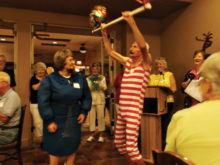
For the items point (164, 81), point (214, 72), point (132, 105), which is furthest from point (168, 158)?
point (164, 81)

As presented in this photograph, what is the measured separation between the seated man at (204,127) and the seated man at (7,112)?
73.3 inches

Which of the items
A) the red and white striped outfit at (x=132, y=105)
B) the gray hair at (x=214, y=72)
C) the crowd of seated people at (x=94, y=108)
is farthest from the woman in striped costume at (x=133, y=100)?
the gray hair at (x=214, y=72)

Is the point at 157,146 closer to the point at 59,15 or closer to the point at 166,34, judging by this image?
the point at 166,34

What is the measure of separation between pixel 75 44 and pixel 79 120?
6.85m

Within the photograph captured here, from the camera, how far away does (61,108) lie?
1896mm

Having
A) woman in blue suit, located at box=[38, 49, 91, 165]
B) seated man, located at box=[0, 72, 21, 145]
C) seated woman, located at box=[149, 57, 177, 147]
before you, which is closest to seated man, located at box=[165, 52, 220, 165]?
woman in blue suit, located at box=[38, 49, 91, 165]

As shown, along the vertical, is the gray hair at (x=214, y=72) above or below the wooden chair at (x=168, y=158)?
above

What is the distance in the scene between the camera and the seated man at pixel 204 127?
78 centimetres

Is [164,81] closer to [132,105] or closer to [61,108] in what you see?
[132,105]

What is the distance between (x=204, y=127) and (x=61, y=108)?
1.38 m

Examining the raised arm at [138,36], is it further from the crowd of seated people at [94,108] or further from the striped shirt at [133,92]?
the crowd of seated people at [94,108]

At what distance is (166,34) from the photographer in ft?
14.4

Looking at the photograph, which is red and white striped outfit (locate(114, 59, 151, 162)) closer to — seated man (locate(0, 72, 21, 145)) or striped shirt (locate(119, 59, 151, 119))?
striped shirt (locate(119, 59, 151, 119))

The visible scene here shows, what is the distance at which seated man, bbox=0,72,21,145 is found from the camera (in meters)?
2.18
